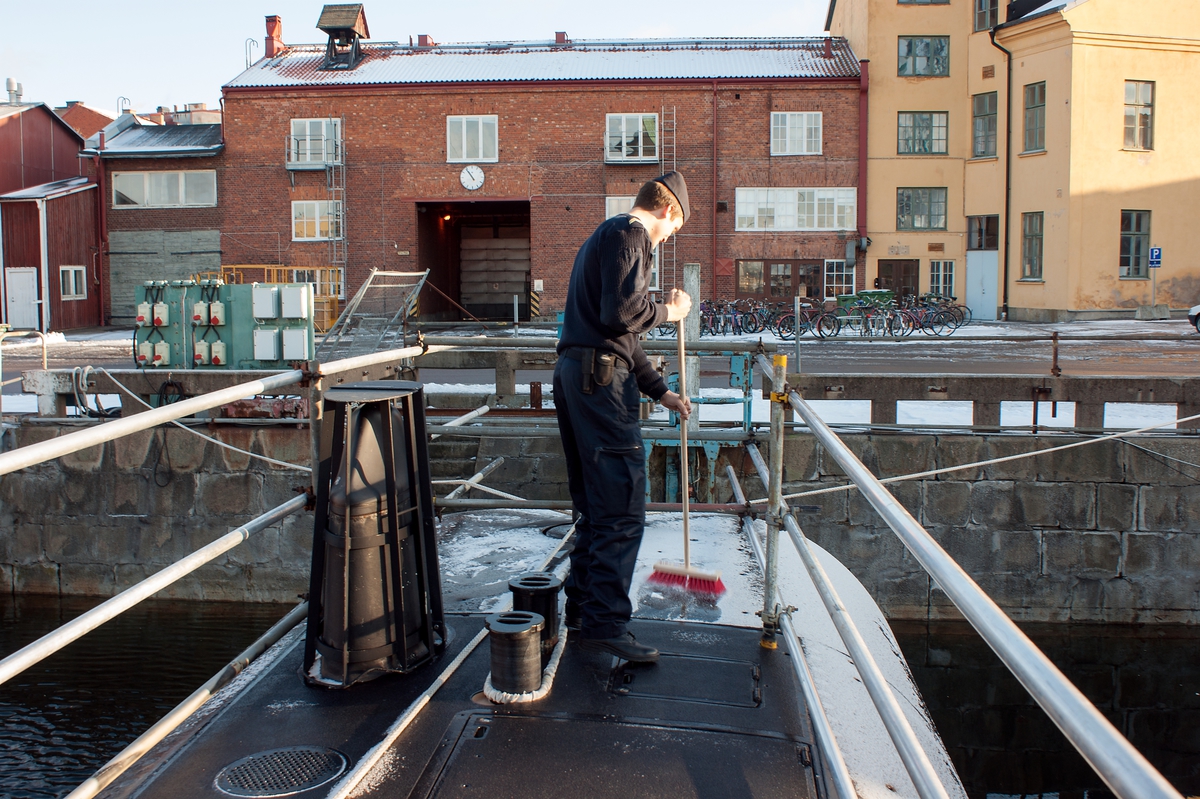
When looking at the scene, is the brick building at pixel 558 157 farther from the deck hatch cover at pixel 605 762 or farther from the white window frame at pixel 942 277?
the deck hatch cover at pixel 605 762

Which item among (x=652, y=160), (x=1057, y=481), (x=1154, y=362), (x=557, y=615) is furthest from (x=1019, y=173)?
(x=557, y=615)

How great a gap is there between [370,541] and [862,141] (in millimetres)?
30389

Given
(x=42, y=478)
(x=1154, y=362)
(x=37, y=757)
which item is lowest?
(x=37, y=757)

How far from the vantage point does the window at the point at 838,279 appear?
3138cm

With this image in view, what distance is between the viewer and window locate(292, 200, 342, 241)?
104 ft

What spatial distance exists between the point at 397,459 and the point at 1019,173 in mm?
30122

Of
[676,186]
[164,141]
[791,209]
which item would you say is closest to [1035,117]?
[791,209]

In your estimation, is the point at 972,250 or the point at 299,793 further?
the point at 972,250

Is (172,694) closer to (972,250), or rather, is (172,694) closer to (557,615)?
(557,615)

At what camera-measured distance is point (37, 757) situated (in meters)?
6.93

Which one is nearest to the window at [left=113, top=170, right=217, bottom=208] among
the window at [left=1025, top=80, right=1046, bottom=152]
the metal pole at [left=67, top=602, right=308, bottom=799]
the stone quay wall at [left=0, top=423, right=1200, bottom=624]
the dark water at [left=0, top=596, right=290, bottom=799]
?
the stone quay wall at [left=0, top=423, right=1200, bottom=624]

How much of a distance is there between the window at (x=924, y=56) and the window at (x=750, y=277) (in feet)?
24.8

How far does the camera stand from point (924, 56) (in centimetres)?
3114

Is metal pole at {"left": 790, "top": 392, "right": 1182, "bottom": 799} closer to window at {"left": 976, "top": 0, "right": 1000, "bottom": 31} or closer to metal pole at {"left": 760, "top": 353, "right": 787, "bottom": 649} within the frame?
metal pole at {"left": 760, "top": 353, "right": 787, "bottom": 649}
